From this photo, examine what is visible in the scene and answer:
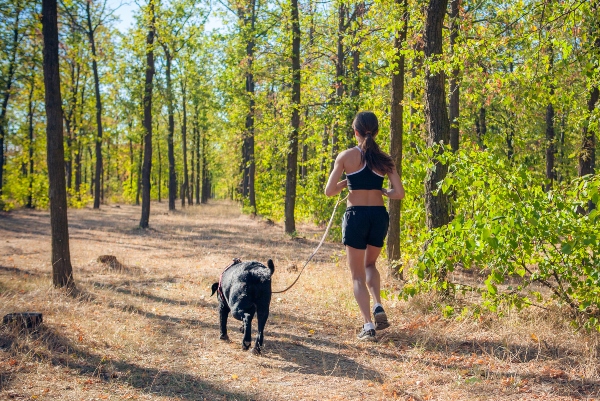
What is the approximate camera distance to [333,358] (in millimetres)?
4938

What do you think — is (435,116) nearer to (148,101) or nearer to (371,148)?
(371,148)

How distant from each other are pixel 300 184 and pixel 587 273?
16135mm

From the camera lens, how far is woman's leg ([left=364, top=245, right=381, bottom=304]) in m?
5.27

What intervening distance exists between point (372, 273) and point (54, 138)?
17.0ft

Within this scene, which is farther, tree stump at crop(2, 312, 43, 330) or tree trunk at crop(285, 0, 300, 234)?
tree trunk at crop(285, 0, 300, 234)

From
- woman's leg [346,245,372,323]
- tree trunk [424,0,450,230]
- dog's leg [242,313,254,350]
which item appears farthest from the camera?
tree trunk [424,0,450,230]

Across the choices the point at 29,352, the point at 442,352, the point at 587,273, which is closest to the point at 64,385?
the point at 29,352

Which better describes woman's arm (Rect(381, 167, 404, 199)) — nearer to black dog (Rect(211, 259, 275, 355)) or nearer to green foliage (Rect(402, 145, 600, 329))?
green foliage (Rect(402, 145, 600, 329))

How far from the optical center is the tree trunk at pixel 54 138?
7223 mm

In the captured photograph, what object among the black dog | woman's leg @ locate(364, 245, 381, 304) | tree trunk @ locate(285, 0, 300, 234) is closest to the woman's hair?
woman's leg @ locate(364, 245, 381, 304)

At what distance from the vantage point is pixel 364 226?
5094mm

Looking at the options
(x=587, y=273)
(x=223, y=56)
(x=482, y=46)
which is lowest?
(x=587, y=273)

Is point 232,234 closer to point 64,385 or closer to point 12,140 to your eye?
point 64,385

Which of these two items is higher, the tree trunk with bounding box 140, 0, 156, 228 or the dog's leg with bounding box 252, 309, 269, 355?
the tree trunk with bounding box 140, 0, 156, 228
